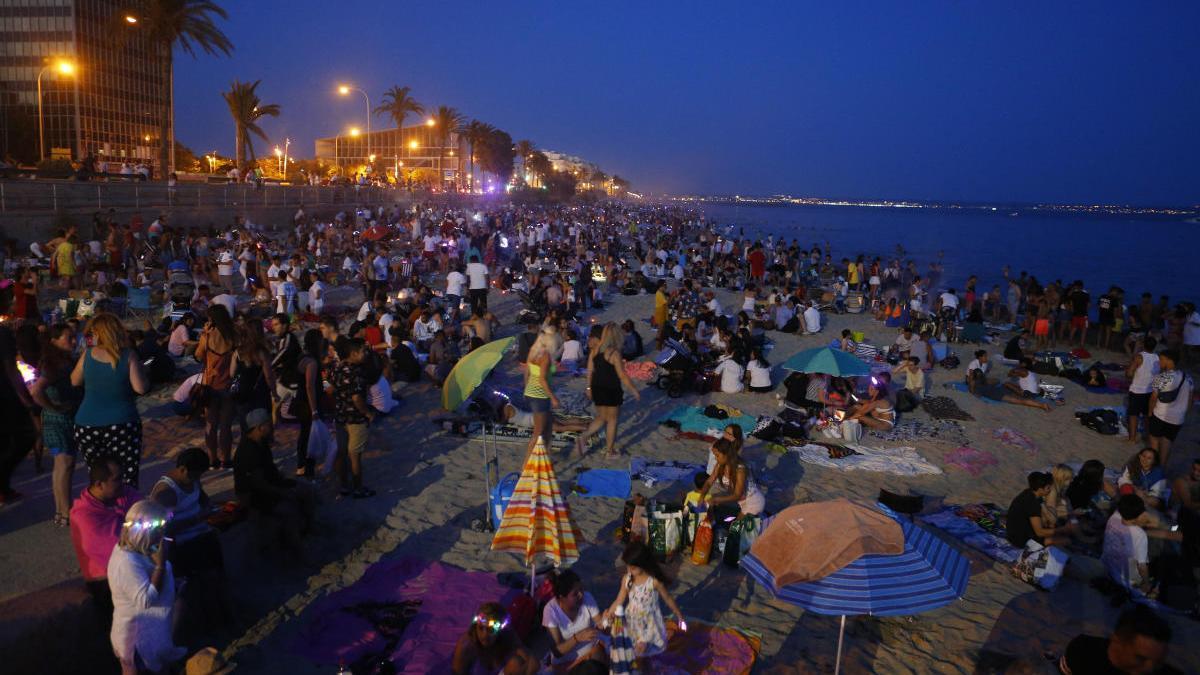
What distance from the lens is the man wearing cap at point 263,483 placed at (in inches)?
215

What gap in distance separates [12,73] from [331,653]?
66914 millimetres

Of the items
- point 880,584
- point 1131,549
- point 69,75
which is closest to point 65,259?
point 880,584

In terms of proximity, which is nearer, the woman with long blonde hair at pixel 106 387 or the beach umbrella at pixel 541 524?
the beach umbrella at pixel 541 524

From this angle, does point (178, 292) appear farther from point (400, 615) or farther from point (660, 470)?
point (400, 615)

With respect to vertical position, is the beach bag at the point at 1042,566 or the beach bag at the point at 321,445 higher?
the beach bag at the point at 321,445

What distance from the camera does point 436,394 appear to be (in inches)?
415

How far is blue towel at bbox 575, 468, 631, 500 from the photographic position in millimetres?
7363

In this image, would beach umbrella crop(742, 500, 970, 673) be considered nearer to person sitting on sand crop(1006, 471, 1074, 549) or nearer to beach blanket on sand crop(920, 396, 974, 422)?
person sitting on sand crop(1006, 471, 1074, 549)

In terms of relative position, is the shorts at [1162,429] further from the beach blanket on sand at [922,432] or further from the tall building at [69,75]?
the tall building at [69,75]

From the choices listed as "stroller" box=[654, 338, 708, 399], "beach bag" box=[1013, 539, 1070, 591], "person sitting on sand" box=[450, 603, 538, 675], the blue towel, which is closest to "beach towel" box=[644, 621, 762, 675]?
"person sitting on sand" box=[450, 603, 538, 675]

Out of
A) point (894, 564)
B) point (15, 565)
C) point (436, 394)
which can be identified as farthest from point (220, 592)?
point (436, 394)

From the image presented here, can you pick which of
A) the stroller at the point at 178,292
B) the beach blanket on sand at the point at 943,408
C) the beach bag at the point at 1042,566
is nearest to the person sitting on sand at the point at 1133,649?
the beach bag at the point at 1042,566

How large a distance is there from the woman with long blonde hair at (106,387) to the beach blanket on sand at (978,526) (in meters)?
7.26

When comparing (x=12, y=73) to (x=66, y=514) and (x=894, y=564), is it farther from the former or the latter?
(x=894, y=564)
